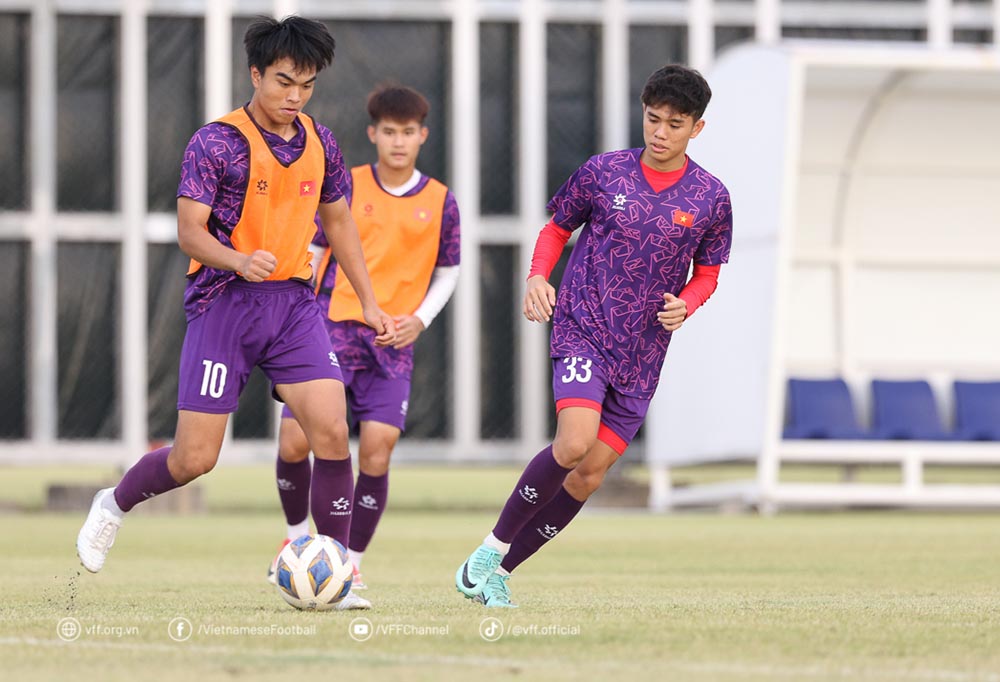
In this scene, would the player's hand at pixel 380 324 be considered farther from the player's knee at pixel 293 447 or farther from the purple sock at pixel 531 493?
the player's knee at pixel 293 447

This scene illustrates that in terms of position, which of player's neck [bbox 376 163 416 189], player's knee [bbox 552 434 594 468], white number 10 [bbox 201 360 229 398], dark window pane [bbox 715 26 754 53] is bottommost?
player's knee [bbox 552 434 594 468]

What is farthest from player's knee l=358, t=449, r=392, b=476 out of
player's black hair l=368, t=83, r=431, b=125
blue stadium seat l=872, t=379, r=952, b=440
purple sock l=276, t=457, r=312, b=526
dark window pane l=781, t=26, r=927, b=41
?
dark window pane l=781, t=26, r=927, b=41

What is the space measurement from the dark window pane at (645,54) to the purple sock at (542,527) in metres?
14.1

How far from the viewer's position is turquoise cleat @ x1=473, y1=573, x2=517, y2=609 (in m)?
6.71

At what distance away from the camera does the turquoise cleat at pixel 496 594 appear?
6.71m

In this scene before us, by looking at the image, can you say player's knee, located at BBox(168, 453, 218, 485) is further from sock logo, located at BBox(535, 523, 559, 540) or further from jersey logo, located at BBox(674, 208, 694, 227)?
jersey logo, located at BBox(674, 208, 694, 227)

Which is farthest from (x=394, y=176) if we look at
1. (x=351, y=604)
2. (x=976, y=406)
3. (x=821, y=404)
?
(x=976, y=406)

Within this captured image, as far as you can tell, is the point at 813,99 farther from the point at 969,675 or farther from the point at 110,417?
the point at 969,675

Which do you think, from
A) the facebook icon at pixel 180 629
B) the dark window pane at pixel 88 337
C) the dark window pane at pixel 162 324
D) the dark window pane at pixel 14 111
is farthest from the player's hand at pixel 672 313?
the dark window pane at pixel 14 111

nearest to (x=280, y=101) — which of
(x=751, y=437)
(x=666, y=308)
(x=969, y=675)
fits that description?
(x=666, y=308)

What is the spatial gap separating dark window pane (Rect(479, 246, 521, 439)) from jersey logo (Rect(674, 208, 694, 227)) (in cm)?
1403

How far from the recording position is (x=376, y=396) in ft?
28.1

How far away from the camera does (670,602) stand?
7.10 m

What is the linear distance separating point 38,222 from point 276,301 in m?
14.2
